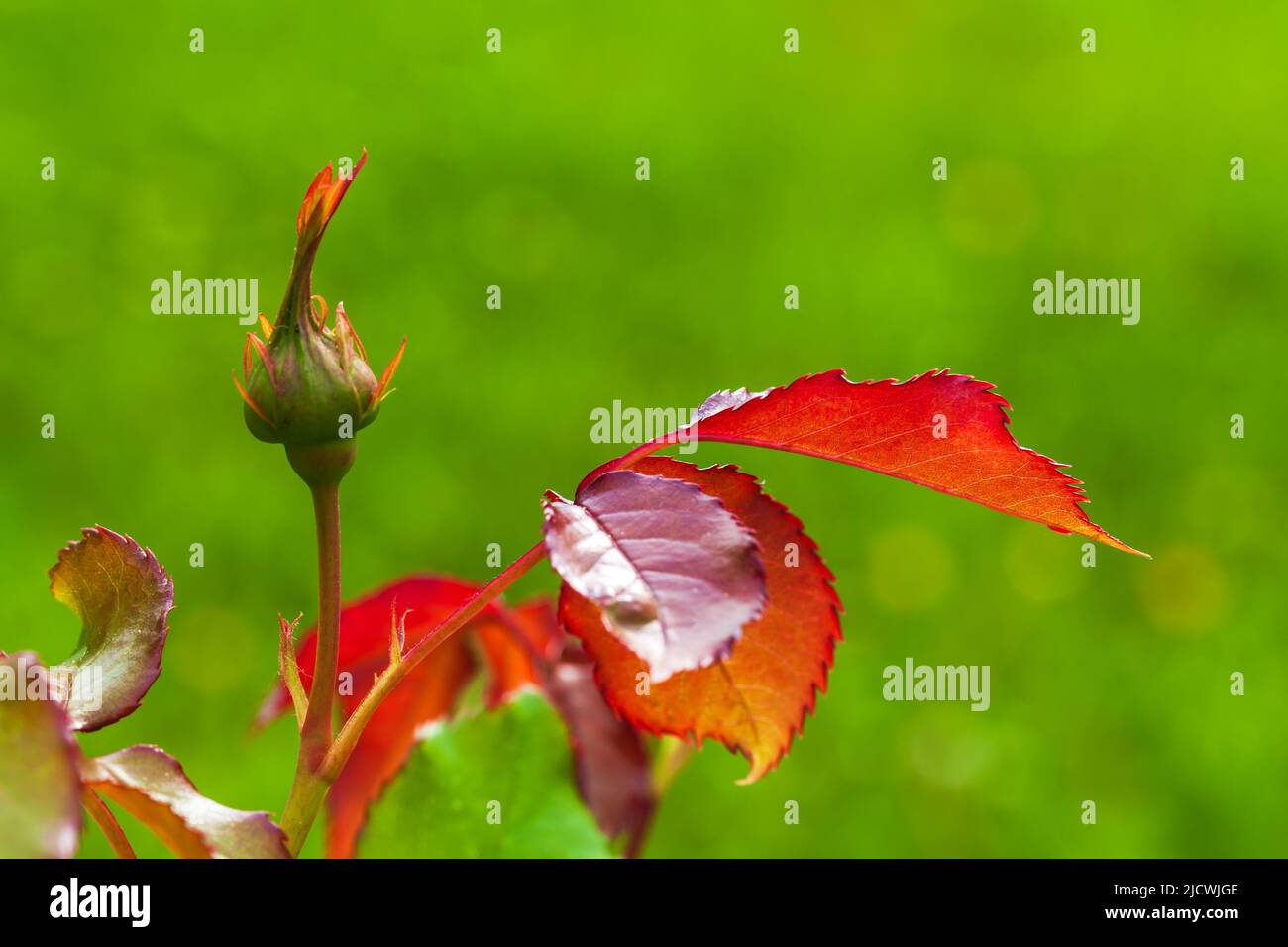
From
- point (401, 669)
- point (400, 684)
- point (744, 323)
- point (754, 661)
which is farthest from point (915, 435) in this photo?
point (744, 323)

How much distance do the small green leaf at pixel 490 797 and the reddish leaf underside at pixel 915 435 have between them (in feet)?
0.64

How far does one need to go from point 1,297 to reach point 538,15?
6.11ft

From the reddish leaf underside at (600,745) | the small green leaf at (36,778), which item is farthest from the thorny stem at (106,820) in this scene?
the reddish leaf underside at (600,745)

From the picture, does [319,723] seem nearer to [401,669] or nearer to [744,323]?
[401,669]

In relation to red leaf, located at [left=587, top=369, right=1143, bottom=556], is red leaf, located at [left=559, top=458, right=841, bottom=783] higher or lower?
lower

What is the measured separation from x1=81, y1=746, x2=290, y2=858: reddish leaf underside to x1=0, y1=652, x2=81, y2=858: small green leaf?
0.07m

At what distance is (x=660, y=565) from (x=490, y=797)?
0.22 metres

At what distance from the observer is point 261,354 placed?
583mm

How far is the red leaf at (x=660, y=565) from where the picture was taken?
1.58 feet

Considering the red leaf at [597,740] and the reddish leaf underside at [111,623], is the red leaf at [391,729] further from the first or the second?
the reddish leaf underside at [111,623]

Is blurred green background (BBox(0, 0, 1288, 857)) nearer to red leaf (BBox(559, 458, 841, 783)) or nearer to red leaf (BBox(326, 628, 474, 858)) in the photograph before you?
red leaf (BBox(326, 628, 474, 858))

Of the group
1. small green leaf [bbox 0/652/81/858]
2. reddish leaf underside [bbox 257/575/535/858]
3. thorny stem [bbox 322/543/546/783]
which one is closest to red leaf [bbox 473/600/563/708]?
reddish leaf underside [bbox 257/575/535/858]

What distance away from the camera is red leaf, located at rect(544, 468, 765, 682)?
0.48 metres

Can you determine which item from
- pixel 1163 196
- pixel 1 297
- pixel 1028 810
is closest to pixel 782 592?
pixel 1028 810
